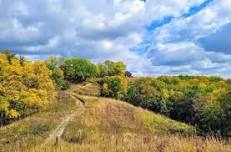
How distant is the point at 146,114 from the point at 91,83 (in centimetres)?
5009

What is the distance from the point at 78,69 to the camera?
172m

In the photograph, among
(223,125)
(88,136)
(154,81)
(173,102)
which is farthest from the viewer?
(154,81)

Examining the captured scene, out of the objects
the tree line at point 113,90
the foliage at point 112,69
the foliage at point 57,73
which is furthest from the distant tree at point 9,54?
the foliage at point 112,69

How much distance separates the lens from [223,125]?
10000 cm

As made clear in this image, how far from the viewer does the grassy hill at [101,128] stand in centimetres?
1075

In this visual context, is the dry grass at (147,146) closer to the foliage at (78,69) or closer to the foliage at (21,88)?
the foliage at (21,88)

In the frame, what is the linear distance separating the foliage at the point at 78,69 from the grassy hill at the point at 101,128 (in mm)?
13532

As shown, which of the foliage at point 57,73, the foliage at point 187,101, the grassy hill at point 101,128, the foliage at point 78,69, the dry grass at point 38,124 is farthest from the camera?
the foliage at point 78,69

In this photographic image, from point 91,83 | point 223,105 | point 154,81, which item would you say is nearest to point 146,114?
point 223,105

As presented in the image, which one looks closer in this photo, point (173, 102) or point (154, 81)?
point (173, 102)

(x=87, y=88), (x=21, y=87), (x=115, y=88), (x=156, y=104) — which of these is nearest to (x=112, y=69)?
(x=87, y=88)

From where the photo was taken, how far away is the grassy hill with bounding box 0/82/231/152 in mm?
10750

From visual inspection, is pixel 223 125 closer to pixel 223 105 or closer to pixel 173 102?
pixel 223 105

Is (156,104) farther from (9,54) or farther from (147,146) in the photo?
(147,146)
